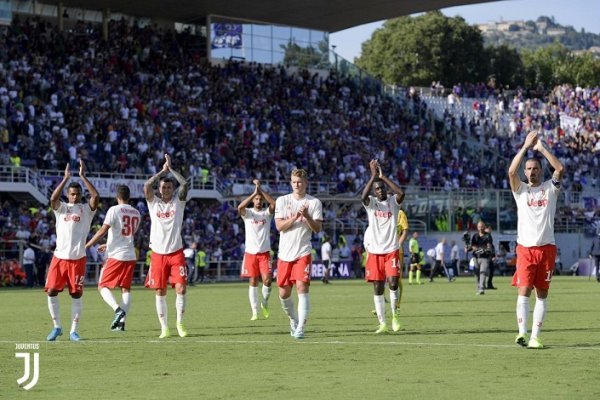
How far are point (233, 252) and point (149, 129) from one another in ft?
23.2

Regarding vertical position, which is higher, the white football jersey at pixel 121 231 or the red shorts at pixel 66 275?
the white football jersey at pixel 121 231

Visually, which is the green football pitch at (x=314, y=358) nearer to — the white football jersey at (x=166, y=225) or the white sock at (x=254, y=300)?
the white sock at (x=254, y=300)

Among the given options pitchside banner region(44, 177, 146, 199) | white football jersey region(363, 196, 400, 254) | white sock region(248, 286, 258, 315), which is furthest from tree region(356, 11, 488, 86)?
white football jersey region(363, 196, 400, 254)

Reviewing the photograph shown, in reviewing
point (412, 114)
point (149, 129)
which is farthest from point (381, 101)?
point (149, 129)

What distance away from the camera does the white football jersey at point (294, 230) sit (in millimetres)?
18016

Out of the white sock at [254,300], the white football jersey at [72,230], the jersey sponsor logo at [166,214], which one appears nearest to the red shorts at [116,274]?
the white football jersey at [72,230]

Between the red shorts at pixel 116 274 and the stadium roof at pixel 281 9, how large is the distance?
148 feet

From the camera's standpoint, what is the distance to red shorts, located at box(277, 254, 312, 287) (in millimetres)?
18000

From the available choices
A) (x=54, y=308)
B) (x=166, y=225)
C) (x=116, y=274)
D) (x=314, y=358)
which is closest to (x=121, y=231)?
(x=116, y=274)

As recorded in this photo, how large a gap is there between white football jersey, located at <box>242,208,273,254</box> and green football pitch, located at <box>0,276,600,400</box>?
1415 millimetres

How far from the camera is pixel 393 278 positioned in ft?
66.6

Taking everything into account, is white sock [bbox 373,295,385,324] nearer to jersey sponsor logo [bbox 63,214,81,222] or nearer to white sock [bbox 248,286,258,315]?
white sock [bbox 248,286,258,315]

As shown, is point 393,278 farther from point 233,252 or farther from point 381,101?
point 381,101

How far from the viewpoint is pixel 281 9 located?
68.7 m
